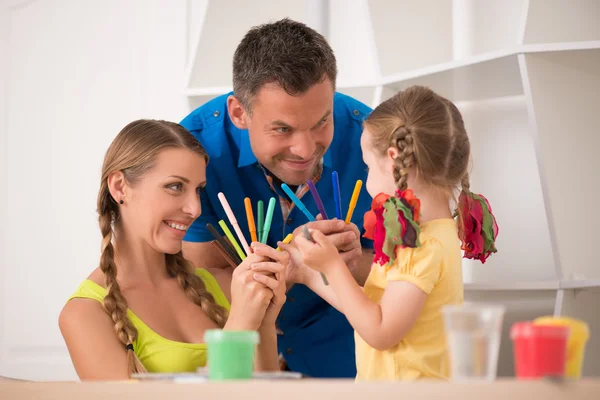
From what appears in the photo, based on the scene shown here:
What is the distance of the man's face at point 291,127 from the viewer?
1604 mm

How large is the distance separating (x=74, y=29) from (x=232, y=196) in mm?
1375

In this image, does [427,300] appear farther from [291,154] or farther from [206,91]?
[206,91]

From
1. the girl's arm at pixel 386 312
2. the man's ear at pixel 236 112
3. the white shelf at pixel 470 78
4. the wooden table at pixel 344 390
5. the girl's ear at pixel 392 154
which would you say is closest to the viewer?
the wooden table at pixel 344 390

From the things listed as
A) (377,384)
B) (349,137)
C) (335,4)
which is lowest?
(377,384)

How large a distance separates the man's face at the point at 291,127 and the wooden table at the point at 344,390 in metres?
0.95

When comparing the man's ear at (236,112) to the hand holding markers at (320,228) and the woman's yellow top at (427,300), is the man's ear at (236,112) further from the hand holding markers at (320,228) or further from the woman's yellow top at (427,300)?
the woman's yellow top at (427,300)

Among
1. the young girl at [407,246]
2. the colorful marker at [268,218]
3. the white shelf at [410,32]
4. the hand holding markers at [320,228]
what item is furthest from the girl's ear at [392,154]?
the white shelf at [410,32]

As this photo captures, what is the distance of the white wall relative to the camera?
9.12 feet

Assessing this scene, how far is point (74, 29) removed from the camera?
287 cm

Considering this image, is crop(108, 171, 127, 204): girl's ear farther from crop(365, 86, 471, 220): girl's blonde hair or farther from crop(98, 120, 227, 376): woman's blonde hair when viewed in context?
crop(365, 86, 471, 220): girl's blonde hair

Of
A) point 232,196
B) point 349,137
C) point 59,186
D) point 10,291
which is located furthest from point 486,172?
point 10,291

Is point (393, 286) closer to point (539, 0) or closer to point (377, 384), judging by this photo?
point (377, 384)

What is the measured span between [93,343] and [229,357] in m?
0.72

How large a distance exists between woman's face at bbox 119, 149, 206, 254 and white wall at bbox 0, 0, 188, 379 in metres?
1.15
